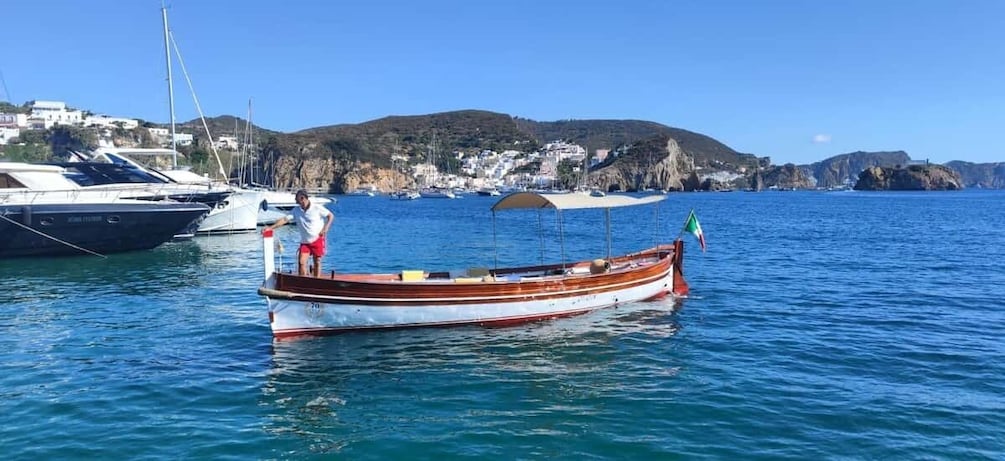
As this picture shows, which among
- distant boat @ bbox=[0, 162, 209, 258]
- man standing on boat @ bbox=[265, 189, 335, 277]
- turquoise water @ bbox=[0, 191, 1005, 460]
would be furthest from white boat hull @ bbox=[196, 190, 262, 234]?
man standing on boat @ bbox=[265, 189, 335, 277]

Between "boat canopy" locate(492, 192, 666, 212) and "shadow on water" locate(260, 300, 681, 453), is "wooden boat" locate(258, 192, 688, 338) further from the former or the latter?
"shadow on water" locate(260, 300, 681, 453)

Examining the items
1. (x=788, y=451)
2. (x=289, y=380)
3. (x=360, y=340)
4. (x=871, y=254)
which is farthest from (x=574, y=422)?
(x=871, y=254)

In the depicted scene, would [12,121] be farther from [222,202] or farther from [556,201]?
[556,201]

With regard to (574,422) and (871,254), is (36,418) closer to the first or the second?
(574,422)

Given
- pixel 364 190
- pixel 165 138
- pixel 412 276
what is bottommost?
pixel 412 276

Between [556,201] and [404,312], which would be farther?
[556,201]

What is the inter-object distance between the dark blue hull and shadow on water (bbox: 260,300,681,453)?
18679 millimetres

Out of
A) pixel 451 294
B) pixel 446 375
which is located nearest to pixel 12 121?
pixel 451 294

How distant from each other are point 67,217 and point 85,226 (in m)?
0.73

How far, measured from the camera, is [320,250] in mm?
14453

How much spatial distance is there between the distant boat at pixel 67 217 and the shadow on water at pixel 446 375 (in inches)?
736

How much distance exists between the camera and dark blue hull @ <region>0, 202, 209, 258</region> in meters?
26.5

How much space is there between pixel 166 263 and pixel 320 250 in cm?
1589

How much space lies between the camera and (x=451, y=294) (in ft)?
49.1
